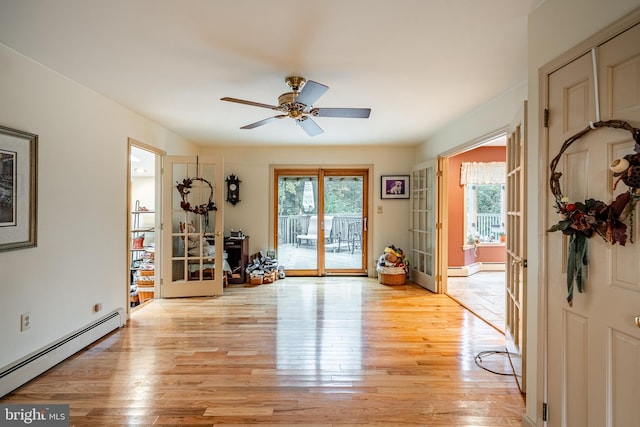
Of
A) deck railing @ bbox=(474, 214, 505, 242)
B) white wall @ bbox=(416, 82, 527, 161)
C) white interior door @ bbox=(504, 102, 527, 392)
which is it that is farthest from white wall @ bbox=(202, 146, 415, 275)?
white interior door @ bbox=(504, 102, 527, 392)

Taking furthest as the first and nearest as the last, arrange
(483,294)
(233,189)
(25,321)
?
1. (233,189)
2. (483,294)
3. (25,321)

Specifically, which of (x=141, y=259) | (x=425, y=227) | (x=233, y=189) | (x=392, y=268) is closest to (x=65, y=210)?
(x=141, y=259)

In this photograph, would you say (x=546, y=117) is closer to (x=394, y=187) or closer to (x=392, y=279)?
(x=392, y=279)

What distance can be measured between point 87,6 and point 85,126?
1541 mm

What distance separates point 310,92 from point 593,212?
6.32 ft

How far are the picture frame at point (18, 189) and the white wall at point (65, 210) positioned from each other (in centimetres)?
7

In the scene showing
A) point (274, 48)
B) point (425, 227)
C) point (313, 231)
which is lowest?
point (313, 231)

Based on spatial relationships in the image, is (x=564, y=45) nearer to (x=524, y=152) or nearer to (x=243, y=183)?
(x=524, y=152)

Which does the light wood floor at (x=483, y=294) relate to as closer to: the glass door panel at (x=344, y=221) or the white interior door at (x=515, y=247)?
the white interior door at (x=515, y=247)

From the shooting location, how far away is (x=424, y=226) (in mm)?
5305

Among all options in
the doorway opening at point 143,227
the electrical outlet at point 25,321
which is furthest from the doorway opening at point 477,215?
the electrical outlet at point 25,321

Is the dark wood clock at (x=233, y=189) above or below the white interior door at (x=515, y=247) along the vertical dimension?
above

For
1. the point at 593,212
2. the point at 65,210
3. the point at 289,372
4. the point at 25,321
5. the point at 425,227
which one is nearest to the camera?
the point at 593,212

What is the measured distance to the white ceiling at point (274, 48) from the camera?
1.81 m
